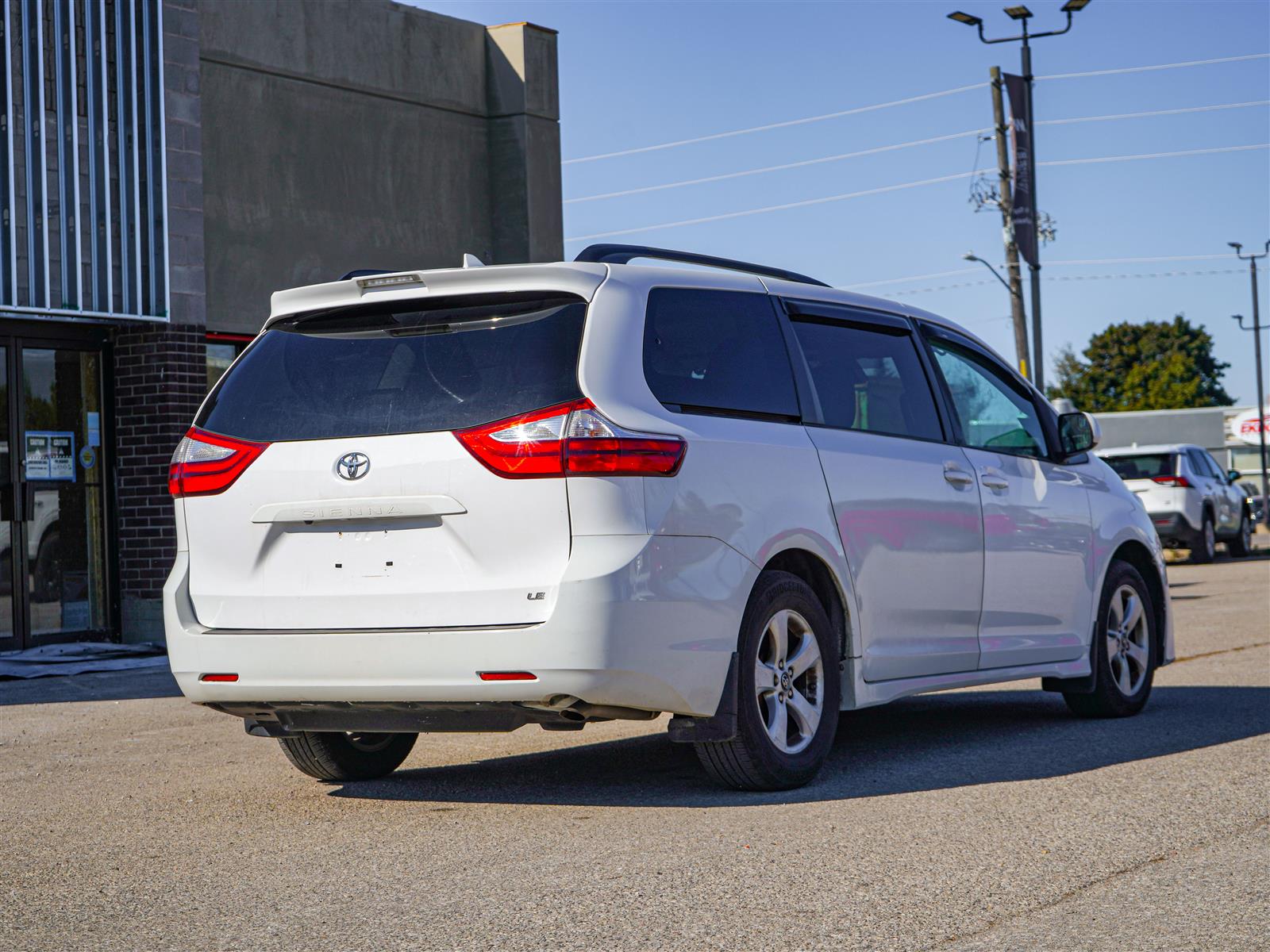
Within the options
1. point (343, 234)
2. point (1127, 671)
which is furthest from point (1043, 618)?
point (343, 234)

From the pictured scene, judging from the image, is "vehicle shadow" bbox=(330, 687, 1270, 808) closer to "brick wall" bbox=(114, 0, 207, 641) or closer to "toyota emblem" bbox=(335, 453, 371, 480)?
"toyota emblem" bbox=(335, 453, 371, 480)

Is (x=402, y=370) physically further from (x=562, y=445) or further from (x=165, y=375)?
(x=165, y=375)

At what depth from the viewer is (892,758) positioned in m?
7.18

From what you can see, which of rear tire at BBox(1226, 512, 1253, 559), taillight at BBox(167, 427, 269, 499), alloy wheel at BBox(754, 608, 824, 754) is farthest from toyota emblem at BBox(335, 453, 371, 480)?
rear tire at BBox(1226, 512, 1253, 559)

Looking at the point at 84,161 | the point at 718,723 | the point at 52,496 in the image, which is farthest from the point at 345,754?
the point at 84,161

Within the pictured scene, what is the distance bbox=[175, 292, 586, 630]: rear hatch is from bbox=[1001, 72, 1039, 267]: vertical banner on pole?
78.0 ft

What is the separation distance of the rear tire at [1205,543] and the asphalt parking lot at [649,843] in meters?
17.8

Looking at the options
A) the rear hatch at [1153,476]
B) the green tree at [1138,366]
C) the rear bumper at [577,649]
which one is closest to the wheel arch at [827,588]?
the rear bumper at [577,649]

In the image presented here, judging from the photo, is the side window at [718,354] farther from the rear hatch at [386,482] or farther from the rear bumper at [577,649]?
the rear bumper at [577,649]

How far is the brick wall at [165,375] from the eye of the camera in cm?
1396

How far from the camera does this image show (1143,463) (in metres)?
25.1

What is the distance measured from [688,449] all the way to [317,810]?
1.90 metres

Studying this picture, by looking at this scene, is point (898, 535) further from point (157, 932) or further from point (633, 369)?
point (157, 932)

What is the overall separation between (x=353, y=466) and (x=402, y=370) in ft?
1.26
